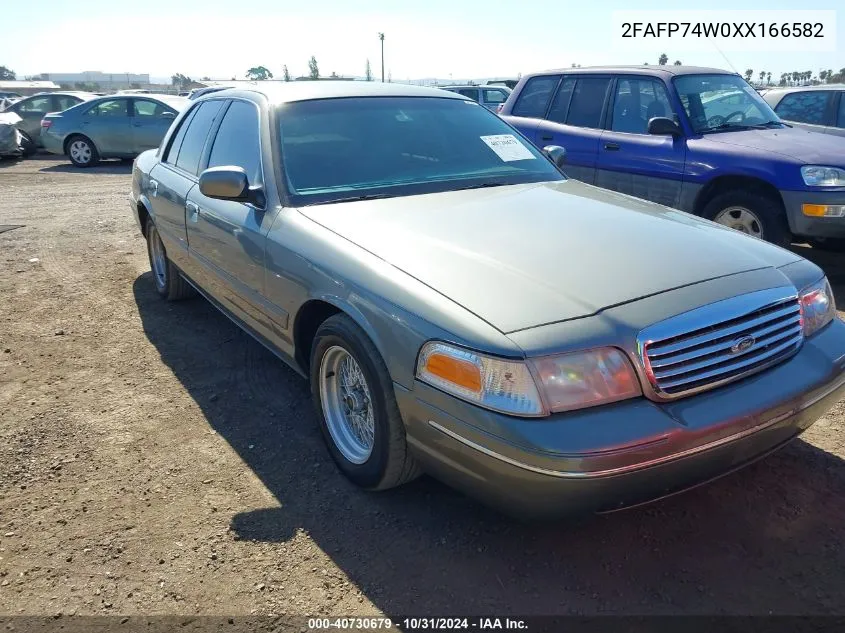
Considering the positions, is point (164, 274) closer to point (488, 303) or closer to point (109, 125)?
point (488, 303)

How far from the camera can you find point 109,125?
13.7 meters

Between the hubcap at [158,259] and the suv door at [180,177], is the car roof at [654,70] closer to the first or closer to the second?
the suv door at [180,177]

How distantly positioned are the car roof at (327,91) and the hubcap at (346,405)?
154 cm

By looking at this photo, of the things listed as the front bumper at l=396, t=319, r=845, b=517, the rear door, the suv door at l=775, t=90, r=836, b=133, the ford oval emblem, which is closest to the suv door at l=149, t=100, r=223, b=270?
the front bumper at l=396, t=319, r=845, b=517

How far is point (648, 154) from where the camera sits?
237 inches

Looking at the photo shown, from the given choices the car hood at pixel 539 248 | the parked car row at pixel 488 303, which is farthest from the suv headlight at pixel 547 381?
the car hood at pixel 539 248

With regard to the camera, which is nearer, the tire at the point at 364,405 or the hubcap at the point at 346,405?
the tire at the point at 364,405

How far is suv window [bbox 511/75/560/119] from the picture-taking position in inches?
278

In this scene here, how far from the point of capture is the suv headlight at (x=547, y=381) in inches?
80.5

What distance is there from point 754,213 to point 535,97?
Answer: 9.17 ft

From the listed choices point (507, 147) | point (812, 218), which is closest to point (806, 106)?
point (812, 218)

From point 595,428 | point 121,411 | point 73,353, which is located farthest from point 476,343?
point 73,353

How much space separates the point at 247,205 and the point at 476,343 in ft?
5.74

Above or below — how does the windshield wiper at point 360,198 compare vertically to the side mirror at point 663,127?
below
